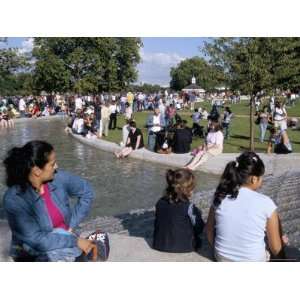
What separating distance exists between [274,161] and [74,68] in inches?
1276

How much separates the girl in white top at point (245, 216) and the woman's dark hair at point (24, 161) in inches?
59.7

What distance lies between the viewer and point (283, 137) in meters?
13.2

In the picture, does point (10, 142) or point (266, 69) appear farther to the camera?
point (10, 142)

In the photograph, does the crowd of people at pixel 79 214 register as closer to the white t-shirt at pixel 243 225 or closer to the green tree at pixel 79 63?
the white t-shirt at pixel 243 225

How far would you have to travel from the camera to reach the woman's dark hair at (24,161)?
3.84 meters

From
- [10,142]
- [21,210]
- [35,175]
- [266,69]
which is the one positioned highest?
[266,69]

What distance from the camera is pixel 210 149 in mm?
11922

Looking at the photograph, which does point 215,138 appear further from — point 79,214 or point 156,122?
point 79,214

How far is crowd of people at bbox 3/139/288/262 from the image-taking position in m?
3.87

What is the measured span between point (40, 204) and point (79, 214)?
0.49m

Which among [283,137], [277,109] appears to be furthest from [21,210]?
[277,109]

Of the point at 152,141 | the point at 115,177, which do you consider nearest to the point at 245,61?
the point at 152,141

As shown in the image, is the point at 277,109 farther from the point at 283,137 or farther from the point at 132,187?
the point at 132,187

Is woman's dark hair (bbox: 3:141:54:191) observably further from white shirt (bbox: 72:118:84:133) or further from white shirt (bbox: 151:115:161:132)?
white shirt (bbox: 72:118:84:133)
